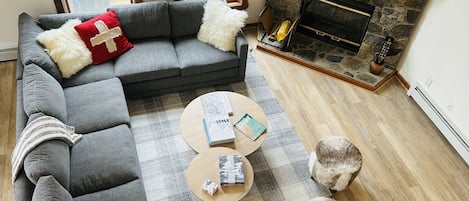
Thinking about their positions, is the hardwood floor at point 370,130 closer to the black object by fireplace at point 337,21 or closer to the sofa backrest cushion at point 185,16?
the black object by fireplace at point 337,21

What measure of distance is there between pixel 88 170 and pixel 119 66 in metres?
1.21

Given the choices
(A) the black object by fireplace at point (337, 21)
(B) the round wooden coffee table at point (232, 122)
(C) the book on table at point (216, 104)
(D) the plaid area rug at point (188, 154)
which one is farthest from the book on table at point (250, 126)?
(A) the black object by fireplace at point (337, 21)

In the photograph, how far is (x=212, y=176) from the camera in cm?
258

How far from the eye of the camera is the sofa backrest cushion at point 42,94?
2.62 meters

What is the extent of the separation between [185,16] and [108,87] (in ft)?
3.67

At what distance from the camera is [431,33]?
11.7 feet

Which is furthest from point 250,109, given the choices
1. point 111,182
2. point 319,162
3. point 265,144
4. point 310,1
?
point 310,1

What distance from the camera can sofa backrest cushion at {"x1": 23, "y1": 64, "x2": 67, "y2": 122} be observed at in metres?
2.62

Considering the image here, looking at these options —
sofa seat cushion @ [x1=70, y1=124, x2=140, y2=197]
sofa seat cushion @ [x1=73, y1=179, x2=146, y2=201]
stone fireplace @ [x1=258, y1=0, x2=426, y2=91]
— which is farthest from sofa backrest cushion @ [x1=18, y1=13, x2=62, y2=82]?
stone fireplace @ [x1=258, y1=0, x2=426, y2=91]

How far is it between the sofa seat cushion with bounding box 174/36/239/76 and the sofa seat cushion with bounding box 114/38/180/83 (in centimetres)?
8

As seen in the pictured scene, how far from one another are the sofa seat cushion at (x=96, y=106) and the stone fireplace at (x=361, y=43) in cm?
194

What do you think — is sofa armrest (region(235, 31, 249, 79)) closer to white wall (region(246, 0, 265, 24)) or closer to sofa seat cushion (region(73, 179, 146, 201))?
white wall (region(246, 0, 265, 24))

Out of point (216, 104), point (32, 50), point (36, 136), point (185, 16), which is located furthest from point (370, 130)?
point (32, 50)

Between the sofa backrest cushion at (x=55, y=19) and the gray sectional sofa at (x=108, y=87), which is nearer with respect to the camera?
the gray sectional sofa at (x=108, y=87)
